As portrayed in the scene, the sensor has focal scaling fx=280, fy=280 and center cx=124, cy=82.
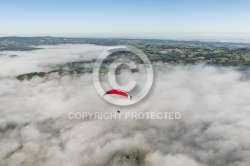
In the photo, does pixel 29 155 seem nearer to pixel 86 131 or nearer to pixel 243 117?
pixel 86 131

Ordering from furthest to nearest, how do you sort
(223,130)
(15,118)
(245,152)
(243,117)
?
(15,118)
(243,117)
(223,130)
(245,152)

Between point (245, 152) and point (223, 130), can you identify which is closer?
point (245, 152)

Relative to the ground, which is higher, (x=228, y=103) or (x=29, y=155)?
(x=228, y=103)

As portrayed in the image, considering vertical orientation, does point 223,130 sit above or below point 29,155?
above

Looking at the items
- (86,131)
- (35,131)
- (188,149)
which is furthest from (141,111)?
(35,131)

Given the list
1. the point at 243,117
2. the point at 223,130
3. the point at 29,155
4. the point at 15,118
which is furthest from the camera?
the point at 15,118

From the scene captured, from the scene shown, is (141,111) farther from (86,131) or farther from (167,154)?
(167,154)

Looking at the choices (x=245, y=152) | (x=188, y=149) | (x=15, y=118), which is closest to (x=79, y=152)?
(x=188, y=149)

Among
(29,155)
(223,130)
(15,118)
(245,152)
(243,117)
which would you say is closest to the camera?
(245,152)

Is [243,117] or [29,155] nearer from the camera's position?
[29,155]
